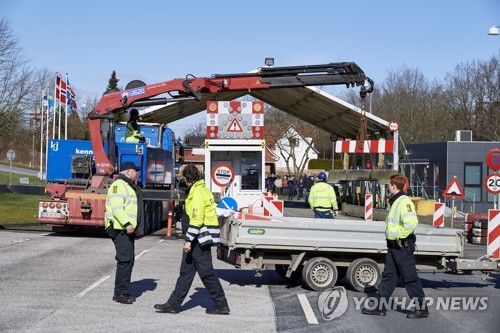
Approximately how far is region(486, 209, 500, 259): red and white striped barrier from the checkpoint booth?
377 inches

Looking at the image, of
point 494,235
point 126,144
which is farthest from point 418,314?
point 126,144

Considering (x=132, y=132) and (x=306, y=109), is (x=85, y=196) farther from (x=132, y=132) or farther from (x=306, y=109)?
(x=306, y=109)

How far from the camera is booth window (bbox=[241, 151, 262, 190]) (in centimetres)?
2414

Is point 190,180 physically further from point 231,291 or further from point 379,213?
point 379,213

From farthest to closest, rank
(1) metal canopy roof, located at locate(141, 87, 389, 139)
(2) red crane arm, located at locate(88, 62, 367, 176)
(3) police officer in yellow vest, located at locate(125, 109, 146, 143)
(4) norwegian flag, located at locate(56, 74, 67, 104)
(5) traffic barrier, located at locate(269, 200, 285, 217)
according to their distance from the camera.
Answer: (4) norwegian flag, located at locate(56, 74, 67, 104)
(1) metal canopy roof, located at locate(141, 87, 389, 139)
(3) police officer in yellow vest, located at locate(125, 109, 146, 143)
(2) red crane arm, located at locate(88, 62, 367, 176)
(5) traffic barrier, located at locate(269, 200, 285, 217)

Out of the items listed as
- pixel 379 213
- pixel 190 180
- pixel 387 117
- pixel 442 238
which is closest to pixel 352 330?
pixel 190 180

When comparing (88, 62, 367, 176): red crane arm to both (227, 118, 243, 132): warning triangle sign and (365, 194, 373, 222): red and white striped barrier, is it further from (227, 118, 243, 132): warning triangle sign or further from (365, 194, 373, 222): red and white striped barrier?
(365, 194, 373, 222): red and white striped barrier

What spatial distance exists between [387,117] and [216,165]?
40.6 metres

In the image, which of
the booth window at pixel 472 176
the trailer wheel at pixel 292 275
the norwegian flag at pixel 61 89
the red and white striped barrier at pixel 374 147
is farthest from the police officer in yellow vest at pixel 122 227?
the booth window at pixel 472 176

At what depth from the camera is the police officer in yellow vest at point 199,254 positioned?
9.88 m

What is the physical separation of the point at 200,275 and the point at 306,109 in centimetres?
2816

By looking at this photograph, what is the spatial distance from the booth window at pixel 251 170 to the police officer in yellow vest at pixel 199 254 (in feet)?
46.0

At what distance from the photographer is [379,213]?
1173 inches

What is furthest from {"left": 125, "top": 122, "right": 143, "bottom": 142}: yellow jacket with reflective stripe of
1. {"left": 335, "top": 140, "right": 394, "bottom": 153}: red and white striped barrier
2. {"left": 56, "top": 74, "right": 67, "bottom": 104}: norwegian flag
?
{"left": 56, "top": 74, "right": 67, "bottom": 104}: norwegian flag
